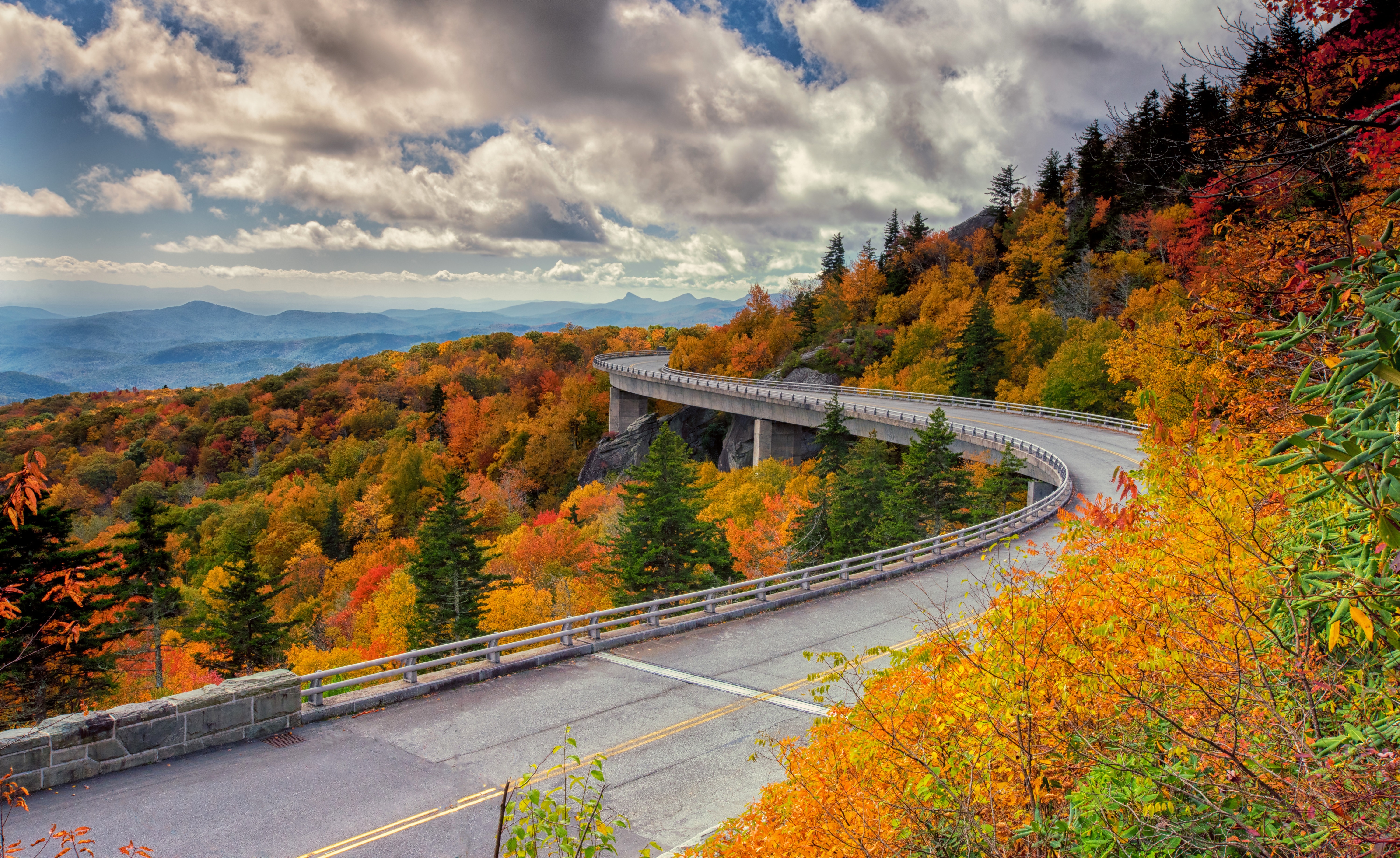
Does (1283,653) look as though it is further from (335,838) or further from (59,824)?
(59,824)

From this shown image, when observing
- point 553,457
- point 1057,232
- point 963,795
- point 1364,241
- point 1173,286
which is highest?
point 1057,232

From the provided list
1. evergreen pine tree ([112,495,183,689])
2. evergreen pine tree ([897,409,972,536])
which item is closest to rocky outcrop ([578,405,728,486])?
evergreen pine tree ([897,409,972,536])

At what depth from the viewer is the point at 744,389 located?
6656cm

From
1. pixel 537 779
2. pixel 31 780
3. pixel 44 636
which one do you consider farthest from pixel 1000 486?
pixel 31 780

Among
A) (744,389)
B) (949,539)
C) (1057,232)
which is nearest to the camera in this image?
(949,539)

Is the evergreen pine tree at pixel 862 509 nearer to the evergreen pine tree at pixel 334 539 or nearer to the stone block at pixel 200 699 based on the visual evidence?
the stone block at pixel 200 699

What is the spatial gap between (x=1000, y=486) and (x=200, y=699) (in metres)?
34.8

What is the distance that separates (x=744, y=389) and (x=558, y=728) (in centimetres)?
5570

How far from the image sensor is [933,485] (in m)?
36.6

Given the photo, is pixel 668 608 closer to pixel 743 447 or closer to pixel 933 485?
pixel 933 485

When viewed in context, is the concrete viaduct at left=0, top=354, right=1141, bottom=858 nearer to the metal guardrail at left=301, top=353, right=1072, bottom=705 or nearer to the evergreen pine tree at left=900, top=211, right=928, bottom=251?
the metal guardrail at left=301, top=353, right=1072, bottom=705

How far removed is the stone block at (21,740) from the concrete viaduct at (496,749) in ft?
1.93

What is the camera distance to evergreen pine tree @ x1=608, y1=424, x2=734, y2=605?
2767cm

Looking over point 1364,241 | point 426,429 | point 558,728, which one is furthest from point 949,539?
point 426,429
